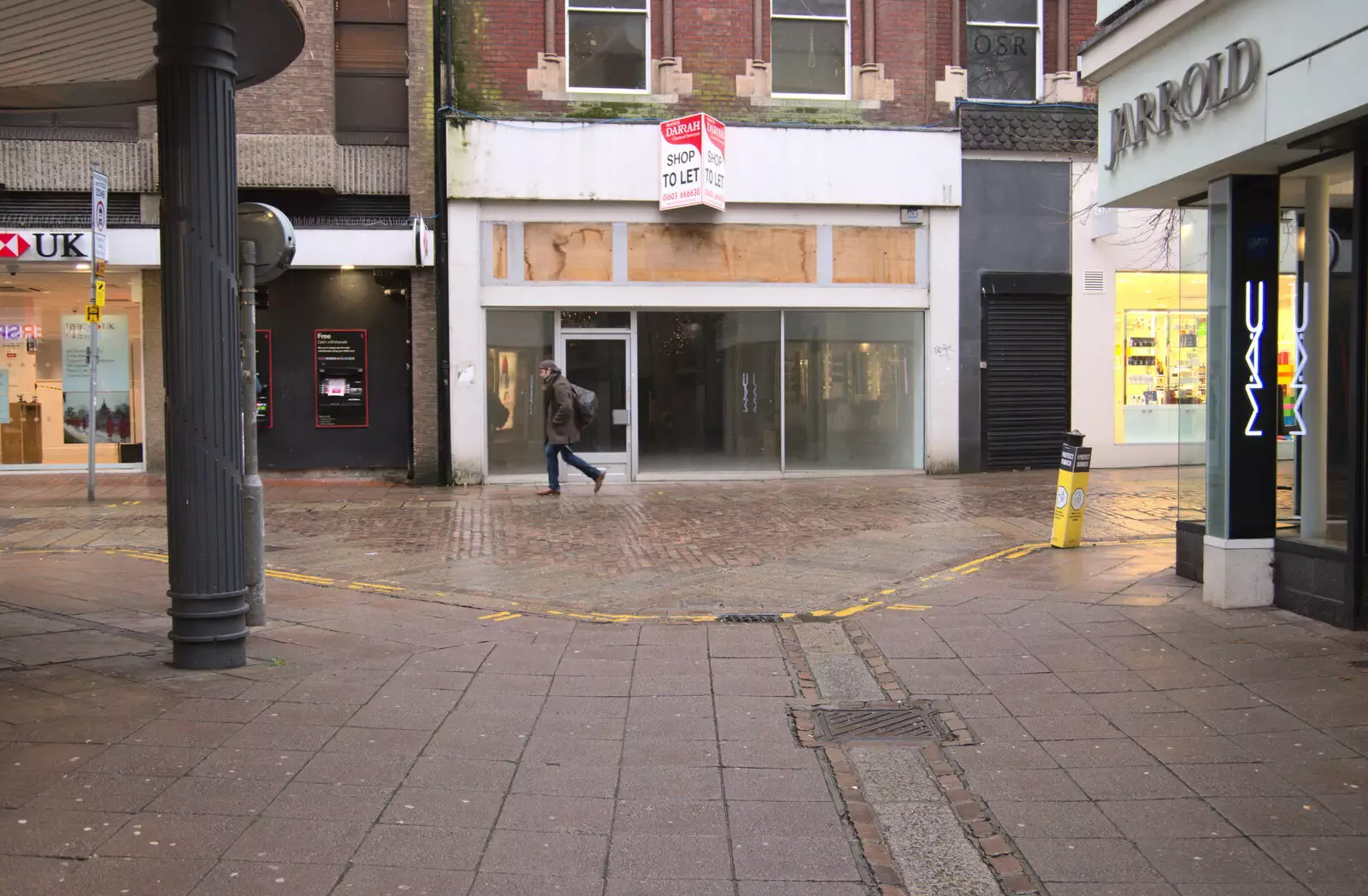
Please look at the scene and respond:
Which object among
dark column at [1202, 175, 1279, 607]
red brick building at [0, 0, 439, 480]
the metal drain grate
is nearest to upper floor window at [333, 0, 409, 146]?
red brick building at [0, 0, 439, 480]

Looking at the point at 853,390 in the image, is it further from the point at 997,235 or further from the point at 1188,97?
the point at 1188,97

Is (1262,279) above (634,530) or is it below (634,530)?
above

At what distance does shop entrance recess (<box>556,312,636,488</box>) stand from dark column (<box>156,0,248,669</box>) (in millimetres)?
10960

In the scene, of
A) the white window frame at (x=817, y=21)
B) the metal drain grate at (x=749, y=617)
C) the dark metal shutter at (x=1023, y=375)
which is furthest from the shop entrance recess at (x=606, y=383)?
the metal drain grate at (x=749, y=617)

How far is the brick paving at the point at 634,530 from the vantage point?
934 cm

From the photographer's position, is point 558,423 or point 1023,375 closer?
point 558,423

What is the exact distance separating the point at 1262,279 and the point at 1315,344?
0.59 meters

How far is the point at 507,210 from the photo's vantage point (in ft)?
55.6

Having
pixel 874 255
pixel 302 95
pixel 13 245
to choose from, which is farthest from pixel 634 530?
pixel 13 245

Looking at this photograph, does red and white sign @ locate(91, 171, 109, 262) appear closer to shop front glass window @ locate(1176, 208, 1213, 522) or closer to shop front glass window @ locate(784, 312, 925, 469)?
shop front glass window @ locate(784, 312, 925, 469)

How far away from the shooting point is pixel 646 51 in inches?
689

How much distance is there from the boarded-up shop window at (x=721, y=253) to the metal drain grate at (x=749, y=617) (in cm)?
978

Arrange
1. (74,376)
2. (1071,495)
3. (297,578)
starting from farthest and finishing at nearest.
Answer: (74,376) → (1071,495) → (297,578)

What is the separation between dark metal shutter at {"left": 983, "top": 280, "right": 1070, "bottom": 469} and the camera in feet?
59.5
